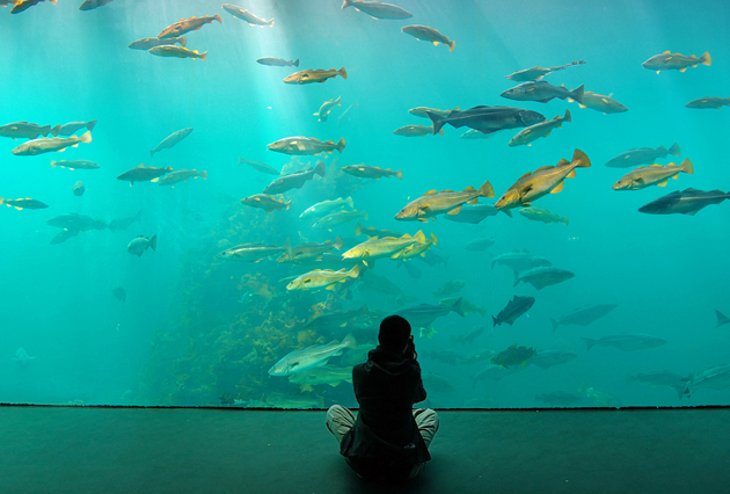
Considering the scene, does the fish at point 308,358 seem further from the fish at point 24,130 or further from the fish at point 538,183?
the fish at point 24,130

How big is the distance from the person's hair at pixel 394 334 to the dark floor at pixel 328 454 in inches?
28.4

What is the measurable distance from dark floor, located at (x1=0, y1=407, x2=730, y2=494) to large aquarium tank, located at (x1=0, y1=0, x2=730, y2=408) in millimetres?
1387

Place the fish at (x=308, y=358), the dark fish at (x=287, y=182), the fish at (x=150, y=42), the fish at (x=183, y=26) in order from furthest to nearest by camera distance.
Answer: the dark fish at (x=287, y=182), the fish at (x=150, y=42), the fish at (x=183, y=26), the fish at (x=308, y=358)

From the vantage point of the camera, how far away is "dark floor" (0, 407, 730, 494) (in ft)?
7.54

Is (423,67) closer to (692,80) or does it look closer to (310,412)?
(692,80)

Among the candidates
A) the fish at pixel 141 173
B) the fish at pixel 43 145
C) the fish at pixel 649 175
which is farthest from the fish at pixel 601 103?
the fish at pixel 43 145

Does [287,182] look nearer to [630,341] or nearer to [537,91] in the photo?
[537,91]

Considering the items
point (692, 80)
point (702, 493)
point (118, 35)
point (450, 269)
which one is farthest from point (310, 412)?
point (692, 80)

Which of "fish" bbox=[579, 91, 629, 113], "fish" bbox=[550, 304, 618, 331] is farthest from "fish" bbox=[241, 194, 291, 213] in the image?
"fish" bbox=[550, 304, 618, 331]

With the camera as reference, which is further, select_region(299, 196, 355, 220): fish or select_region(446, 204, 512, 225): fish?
select_region(299, 196, 355, 220): fish

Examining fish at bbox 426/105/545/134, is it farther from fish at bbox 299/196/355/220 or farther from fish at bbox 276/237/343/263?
fish at bbox 299/196/355/220

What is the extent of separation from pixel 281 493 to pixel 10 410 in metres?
2.82

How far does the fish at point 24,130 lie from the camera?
7789 mm

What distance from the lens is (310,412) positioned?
3.38m
